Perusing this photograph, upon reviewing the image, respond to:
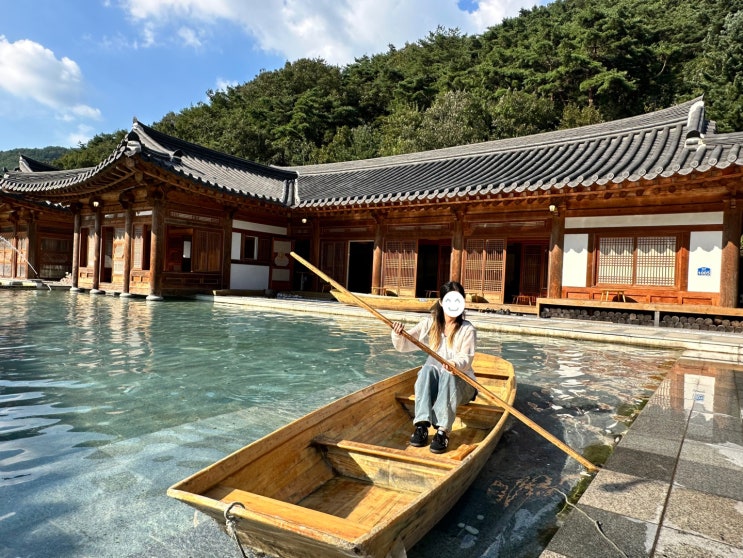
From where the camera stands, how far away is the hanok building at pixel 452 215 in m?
9.91

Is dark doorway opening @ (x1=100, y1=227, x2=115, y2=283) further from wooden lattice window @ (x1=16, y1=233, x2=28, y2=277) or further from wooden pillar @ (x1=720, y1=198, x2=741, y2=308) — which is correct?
wooden pillar @ (x1=720, y1=198, x2=741, y2=308)

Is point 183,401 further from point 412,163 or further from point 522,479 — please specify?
point 412,163

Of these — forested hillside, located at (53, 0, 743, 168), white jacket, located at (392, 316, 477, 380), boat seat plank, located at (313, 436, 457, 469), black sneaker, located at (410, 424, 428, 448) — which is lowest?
black sneaker, located at (410, 424, 428, 448)

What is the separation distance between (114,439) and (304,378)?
2.30 metres

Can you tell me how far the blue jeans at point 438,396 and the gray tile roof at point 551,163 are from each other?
7847 millimetres

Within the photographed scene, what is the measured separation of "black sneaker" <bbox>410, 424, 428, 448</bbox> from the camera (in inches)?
126

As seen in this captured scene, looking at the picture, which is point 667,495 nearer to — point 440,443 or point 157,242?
point 440,443

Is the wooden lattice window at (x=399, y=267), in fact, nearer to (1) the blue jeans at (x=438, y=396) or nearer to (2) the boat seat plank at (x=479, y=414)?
(2) the boat seat plank at (x=479, y=414)

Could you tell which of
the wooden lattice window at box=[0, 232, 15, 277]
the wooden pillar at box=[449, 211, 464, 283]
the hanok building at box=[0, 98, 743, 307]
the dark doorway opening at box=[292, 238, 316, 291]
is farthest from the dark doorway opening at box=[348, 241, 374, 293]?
the wooden lattice window at box=[0, 232, 15, 277]

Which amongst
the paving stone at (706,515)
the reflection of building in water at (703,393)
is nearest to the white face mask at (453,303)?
the paving stone at (706,515)

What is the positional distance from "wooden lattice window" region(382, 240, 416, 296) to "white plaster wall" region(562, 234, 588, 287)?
439cm

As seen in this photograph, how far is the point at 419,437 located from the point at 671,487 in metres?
1.46

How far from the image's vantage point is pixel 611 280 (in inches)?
429

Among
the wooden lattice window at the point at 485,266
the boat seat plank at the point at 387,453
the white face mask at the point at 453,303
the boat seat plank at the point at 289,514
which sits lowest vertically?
the boat seat plank at the point at 387,453
